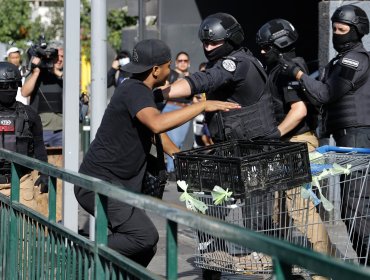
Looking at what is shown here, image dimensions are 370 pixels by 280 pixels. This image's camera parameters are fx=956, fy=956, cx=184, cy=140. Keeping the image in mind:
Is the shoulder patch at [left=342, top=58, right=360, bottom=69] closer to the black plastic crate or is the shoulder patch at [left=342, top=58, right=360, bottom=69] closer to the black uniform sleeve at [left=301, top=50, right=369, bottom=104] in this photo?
the black uniform sleeve at [left=301, top=50, right=369, bottom=104]

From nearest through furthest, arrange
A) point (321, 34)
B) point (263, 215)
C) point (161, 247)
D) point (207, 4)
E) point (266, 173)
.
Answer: point (266, 173) → point (263, 215) → point (161, 247) → point (321, 34) → point (207, 4)

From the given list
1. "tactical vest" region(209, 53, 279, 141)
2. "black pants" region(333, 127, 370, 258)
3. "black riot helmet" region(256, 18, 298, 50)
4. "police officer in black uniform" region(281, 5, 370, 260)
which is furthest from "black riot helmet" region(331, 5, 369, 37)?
"black pants" region(333, 127, 370, 258)

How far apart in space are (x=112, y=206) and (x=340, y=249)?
6.05ft

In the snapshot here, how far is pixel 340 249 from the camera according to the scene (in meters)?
6.70

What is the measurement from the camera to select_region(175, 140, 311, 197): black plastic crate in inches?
204

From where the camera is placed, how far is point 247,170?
5.16 metres

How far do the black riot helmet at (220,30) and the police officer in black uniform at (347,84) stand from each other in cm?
44

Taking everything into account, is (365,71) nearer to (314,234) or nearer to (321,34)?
(314,234)

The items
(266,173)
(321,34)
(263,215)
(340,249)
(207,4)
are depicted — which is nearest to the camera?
(266,173)

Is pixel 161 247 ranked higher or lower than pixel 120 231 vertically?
lower

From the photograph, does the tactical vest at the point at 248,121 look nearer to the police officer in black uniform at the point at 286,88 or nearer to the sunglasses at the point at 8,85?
the police officer in black uniform at the point at 286,88

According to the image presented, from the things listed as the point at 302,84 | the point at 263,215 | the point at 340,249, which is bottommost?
the point at 340,249

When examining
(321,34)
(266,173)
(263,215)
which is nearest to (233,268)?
(263,215)

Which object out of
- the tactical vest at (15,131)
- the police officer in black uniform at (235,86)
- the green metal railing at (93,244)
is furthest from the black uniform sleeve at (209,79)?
the tactical vest at (15,131)
